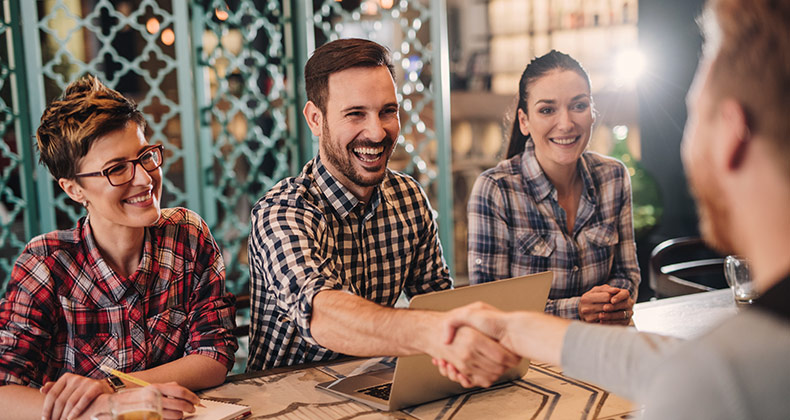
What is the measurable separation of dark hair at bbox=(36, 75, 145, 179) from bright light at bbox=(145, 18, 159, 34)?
1.84 metres

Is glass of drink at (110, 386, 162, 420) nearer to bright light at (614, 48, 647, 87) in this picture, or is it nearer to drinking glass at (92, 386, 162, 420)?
drinking glass at (92, 386, 162, 420)

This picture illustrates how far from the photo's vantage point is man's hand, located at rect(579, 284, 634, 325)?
6.30 ft

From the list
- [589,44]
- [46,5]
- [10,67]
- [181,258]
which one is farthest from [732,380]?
[589,44]

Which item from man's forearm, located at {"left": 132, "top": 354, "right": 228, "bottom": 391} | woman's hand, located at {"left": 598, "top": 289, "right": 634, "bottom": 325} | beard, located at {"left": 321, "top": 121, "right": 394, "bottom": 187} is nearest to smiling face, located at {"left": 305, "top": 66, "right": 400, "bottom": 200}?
beard, located at {"left": 321, "top": 121, "right": 394, "bottom": 187}

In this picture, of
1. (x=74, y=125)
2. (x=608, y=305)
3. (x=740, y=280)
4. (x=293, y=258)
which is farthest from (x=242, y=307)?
(x=740, y=280)

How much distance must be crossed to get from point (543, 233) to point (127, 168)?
1.24m

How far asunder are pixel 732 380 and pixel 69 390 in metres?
1.18

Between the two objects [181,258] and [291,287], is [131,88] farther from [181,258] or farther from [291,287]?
[291,287]

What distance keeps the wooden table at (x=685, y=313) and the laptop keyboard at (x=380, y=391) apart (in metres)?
0.78

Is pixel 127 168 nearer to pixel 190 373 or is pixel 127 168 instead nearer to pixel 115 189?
pixel 115 189

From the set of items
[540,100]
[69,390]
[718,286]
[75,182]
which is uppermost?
[540,100]

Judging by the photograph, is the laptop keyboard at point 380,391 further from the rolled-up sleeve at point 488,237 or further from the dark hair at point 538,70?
the dark hair at point 538,70

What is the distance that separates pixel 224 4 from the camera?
142 inches

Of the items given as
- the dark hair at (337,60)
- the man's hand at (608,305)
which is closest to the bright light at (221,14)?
the dark hair at (337,60)
